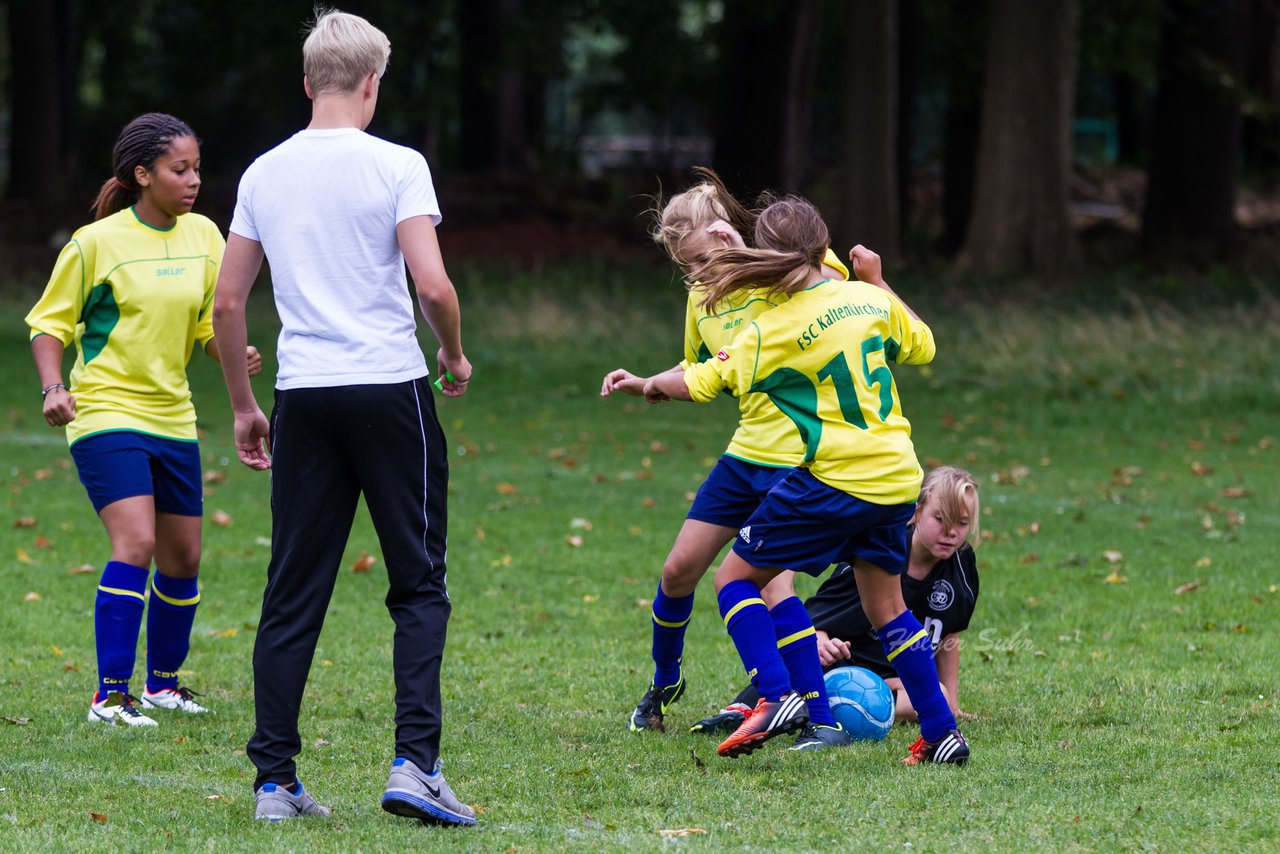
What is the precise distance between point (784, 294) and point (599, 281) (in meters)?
19.8

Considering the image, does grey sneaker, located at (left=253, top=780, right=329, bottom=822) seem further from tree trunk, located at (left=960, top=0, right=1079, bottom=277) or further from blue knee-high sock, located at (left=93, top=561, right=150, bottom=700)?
tree trunk, located at (left=960, top=0, right=1079, bottom=277)

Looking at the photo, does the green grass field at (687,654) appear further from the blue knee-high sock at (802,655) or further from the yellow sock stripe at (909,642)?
the yellow sock stripe at (909,642)

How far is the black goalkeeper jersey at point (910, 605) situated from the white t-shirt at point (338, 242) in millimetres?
2087

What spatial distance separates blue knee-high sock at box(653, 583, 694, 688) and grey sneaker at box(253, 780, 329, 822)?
1624mm

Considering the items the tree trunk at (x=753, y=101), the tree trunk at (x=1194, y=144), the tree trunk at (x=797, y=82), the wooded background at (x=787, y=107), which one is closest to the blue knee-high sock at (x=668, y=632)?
the wooded background at (x=787, y=107)

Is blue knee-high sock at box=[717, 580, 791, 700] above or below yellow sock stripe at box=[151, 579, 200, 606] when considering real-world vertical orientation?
above

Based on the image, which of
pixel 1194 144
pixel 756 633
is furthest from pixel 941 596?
pixel 1194 144

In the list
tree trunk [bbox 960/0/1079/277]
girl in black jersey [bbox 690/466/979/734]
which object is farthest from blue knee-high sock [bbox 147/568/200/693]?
tree trunk [bbox 960/0/1079/277]

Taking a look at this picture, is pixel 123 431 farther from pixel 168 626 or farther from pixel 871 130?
pixel 871 130

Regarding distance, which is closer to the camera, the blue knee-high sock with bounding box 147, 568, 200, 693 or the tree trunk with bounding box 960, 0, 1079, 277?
the blue knee-high sock with bounding box 147, 568, 200, 693

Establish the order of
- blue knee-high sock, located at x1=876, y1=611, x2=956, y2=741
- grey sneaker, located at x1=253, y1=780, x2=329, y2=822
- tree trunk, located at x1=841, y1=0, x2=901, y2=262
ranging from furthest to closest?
tree trunk, located at x1=841, y1=0, x2=901, y2=262
blue knee-high sock, located at x1=876, y1=611, x2=956, y2=741
grey sneaker, located at x1=253, y1=780, x2=329, y2=822

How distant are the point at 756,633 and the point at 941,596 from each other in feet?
2.66

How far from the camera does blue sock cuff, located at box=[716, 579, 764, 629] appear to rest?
529 cm

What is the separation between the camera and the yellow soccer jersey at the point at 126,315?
579cm
